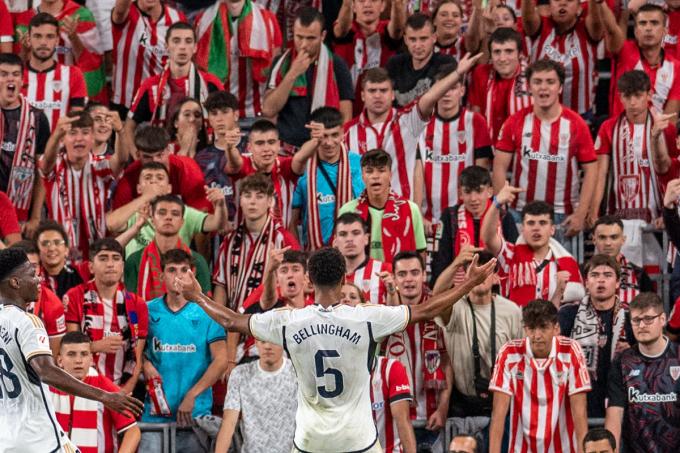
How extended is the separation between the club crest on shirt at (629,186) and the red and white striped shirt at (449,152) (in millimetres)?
1303

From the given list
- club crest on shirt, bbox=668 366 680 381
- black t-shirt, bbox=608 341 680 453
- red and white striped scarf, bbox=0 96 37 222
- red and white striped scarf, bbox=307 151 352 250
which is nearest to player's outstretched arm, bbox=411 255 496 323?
black t-shirt, bbox=608 341 680 453

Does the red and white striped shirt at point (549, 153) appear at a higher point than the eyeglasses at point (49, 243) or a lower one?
higher

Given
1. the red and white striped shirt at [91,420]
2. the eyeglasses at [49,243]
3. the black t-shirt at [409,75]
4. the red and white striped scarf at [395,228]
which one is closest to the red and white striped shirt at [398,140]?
the black t-shirt at [409,75]

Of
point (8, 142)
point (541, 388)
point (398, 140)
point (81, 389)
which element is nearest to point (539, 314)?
point (541, 388)

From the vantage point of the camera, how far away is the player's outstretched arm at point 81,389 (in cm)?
1023

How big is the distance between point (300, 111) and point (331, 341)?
5925 mm

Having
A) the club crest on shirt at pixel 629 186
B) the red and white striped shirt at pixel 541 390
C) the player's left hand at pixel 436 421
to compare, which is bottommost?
the player's left hand at pixel 436 421

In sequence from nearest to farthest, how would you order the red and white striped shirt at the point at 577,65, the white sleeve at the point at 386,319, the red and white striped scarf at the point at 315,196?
the white sleeve at the point at 386,319 → the red and white striped scarf at the point at 315,196 → the red and white striped shirt at the point at 577,65

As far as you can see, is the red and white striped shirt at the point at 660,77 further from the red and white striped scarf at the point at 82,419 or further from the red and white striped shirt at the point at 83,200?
the red and white striped scarf at the point at 82,419

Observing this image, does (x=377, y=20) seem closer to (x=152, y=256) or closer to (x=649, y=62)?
(x=649, y=62)

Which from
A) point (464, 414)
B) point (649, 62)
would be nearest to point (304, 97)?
point (649, 62)

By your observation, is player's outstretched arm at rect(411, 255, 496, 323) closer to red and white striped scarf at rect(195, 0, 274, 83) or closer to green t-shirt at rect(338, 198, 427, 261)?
green t-shirt at rect(338, 198, 427, 261)

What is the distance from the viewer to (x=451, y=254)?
14.5m

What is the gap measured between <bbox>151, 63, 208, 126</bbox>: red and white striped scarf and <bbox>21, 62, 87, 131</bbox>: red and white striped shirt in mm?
817
